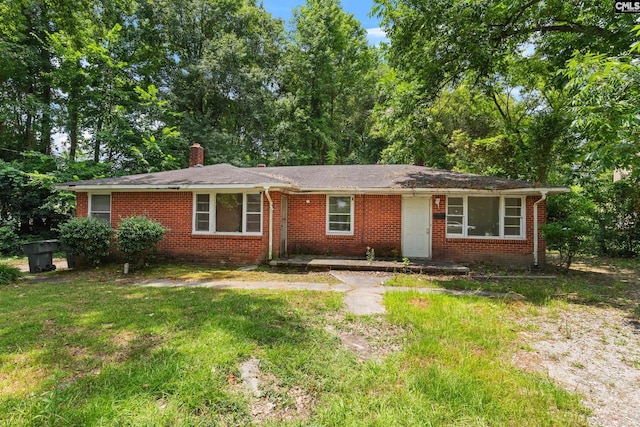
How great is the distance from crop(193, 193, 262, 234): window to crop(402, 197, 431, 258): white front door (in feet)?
16.3

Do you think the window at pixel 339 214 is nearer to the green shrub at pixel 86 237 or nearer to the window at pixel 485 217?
the window at pixel 485 217

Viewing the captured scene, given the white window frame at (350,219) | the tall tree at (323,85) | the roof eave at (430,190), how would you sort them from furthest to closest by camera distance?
the tall tree at (323,85) → the white window frame at (350,219) → the roof eave at (430,190)

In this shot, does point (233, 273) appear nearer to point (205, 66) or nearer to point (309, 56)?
point (205, 66)

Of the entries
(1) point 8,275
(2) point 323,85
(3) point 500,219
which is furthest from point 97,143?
(3) point 500,219

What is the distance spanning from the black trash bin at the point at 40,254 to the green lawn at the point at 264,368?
5.21 meters

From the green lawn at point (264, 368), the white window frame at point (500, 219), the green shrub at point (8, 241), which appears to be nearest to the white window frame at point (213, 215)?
the green lawn at point (264, 368)

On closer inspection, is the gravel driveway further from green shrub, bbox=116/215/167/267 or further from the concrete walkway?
green shrub, bbox=116/215/167/267

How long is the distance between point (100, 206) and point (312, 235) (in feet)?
24.5

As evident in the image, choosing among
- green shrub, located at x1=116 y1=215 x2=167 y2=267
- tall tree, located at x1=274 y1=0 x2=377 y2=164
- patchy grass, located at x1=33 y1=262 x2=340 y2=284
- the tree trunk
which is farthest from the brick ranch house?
tall tree, located at x1=274 y1=0 x2=377 y2=164

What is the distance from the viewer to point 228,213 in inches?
420

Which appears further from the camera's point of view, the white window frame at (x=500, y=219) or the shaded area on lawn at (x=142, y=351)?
the white window frame at (x=500, y=219)

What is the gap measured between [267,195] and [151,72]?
60.1 feet

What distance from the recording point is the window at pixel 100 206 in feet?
36.6

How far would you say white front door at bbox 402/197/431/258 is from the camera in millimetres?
11094
